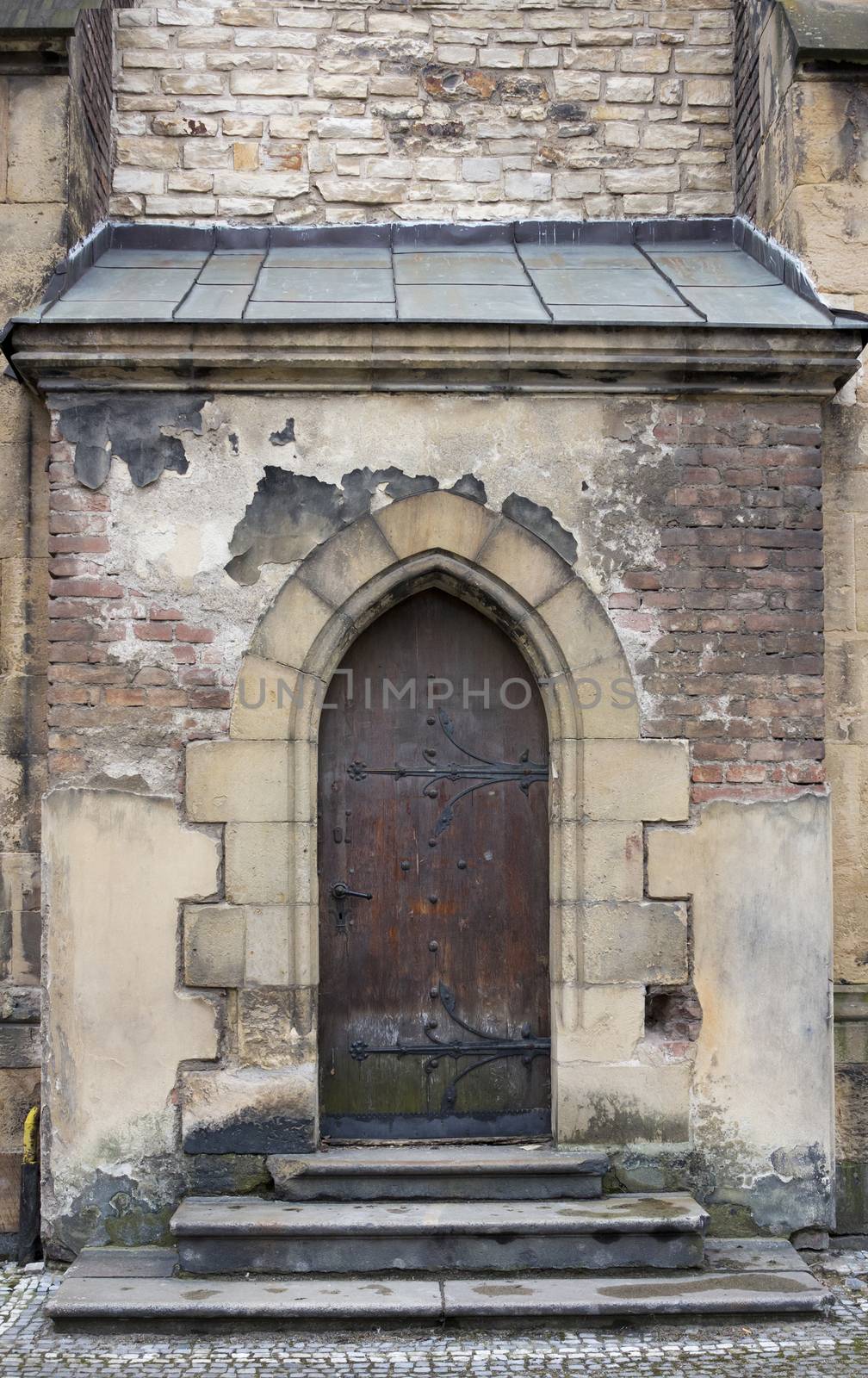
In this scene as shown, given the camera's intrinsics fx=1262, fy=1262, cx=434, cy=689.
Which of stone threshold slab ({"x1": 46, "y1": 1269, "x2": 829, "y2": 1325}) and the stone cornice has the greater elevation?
the stone cornice

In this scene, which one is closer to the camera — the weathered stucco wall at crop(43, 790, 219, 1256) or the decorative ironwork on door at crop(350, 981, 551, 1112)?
the weathered stucco wall at crop(43, 790, 219, 1256)

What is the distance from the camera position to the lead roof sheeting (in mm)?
4844

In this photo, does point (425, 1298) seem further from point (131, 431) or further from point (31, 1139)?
point (131, 431)

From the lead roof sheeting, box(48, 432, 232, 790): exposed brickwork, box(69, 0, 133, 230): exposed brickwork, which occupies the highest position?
box(69, 0, 133, 230): exposed brickwork

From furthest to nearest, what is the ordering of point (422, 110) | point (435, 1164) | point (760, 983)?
point (422, 110)
point (760, 983)
point (435, 1164)

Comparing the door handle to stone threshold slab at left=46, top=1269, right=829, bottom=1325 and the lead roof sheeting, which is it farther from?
the lead roof sheeting

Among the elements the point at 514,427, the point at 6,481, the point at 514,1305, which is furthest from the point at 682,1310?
the point at 6,481

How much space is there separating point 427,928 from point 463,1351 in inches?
61.2

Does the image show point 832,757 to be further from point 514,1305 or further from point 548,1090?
point 514,1305

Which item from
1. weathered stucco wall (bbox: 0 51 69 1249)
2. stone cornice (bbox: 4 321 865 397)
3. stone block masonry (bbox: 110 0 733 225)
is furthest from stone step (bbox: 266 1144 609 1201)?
stone block masonry (bbox: 110 0 733 225)

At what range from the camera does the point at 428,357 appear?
4797mm

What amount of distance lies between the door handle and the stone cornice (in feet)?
6.37

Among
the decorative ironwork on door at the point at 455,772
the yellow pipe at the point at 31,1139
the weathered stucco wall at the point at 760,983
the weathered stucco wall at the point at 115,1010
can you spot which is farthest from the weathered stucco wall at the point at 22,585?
the weathered stucco wall at the point at 760,983

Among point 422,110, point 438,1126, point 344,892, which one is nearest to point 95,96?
point 422,110
